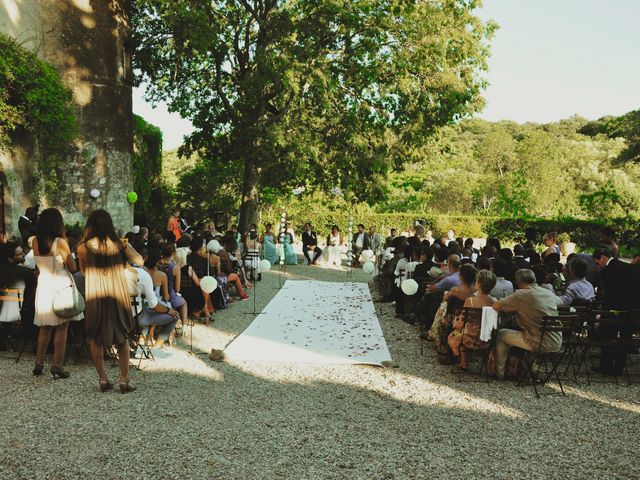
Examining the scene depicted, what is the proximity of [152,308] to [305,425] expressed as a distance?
9.72 feet

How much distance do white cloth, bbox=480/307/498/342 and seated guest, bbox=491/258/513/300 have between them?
1031 millimetres

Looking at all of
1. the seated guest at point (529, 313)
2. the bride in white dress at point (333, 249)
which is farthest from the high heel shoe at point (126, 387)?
the bride in white dress at point (333, 249)

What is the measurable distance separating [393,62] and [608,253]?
12306 millimetres

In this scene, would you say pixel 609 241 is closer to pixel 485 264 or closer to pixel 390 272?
pixel 485 264

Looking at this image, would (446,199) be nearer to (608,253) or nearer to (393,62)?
(393,62)

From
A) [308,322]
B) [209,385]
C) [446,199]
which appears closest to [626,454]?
[209,385]

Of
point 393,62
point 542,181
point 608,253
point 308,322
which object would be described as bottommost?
point 308,322

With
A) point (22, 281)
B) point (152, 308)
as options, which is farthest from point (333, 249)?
point (22, 281)

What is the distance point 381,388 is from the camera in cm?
641

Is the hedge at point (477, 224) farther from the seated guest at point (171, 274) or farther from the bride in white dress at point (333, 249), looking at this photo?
the seated guest at point (171, 274)

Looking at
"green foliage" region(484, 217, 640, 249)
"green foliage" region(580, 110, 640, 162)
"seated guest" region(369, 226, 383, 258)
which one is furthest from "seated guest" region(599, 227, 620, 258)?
"green foliage" region(580, 110, 640, 162)

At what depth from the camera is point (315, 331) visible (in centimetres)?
945

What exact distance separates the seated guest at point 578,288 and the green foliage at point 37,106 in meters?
12.0

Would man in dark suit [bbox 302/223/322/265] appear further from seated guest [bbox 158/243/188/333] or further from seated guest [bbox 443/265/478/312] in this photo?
seated guest [bbox 443/265/478/312]
